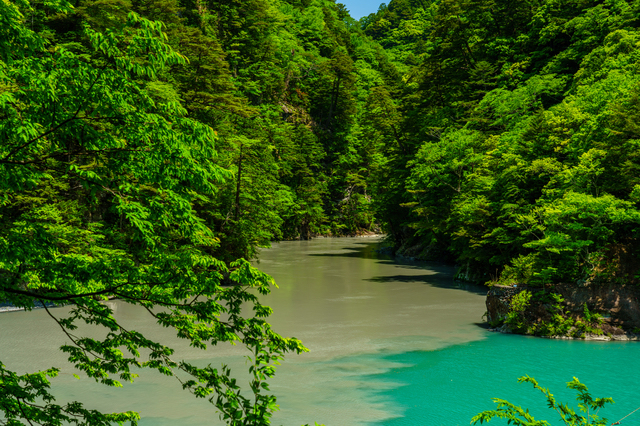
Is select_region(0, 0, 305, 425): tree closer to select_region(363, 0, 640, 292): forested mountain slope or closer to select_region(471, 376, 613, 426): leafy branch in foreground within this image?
select_region(471, 376, 613, 426): leafy branch in foreground

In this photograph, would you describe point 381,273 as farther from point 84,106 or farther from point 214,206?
point 84,106

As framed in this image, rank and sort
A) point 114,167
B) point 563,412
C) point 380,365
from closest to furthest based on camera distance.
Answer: point 563,412 < point 114,167 < point 380,365

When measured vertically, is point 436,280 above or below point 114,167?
below

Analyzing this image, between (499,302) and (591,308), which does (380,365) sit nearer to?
(499,302)

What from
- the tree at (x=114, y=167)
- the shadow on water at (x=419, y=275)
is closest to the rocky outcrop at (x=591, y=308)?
the shadow on water at (x=419, y=275)

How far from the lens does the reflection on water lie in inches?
382

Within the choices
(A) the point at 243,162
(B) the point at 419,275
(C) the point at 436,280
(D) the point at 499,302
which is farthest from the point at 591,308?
(A) the point at 243,162

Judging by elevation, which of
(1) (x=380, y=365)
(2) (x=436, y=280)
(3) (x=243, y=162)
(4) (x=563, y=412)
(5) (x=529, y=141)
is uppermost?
(5) (x=529, y=141)

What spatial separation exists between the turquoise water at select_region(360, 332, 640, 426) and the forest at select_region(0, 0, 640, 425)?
238cm

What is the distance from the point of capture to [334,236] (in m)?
62.7

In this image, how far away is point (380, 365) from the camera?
40.9 ft

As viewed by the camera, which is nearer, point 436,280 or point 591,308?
point 591,308

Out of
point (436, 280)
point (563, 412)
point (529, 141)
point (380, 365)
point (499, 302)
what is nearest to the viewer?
point (563, 412)

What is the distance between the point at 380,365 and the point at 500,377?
2789mm
